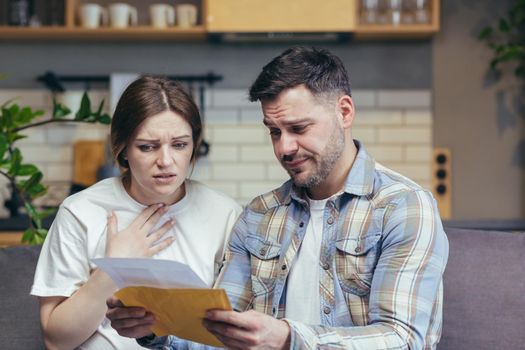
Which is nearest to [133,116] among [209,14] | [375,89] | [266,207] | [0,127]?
[266,207]

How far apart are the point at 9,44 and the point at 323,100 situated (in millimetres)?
2862

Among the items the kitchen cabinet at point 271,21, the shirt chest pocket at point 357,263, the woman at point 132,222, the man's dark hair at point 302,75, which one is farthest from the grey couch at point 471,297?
the kitchen cabinet at point 271,21

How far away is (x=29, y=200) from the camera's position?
9.80ft

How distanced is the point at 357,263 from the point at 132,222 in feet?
2.00

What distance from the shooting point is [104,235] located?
2.17m

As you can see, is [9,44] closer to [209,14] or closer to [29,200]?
[209,14]

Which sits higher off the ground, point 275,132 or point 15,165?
point 275,132

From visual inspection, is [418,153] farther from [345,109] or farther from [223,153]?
[345,109]

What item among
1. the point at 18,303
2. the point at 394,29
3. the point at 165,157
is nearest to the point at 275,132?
the point at 165,157

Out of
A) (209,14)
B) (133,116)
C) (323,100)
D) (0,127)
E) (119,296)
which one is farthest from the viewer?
(209,14)

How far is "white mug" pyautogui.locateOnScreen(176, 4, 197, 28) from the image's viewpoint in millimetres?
4191

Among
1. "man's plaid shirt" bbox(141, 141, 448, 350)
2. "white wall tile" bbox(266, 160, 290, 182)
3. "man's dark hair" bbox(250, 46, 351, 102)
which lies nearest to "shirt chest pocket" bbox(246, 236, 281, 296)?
"man's plaid shirt" bbox(141, 141, 448, 350)

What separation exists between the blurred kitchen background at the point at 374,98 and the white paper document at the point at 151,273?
105 inches

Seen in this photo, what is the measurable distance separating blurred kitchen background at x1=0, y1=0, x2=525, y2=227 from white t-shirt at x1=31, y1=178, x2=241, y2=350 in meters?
2.10
